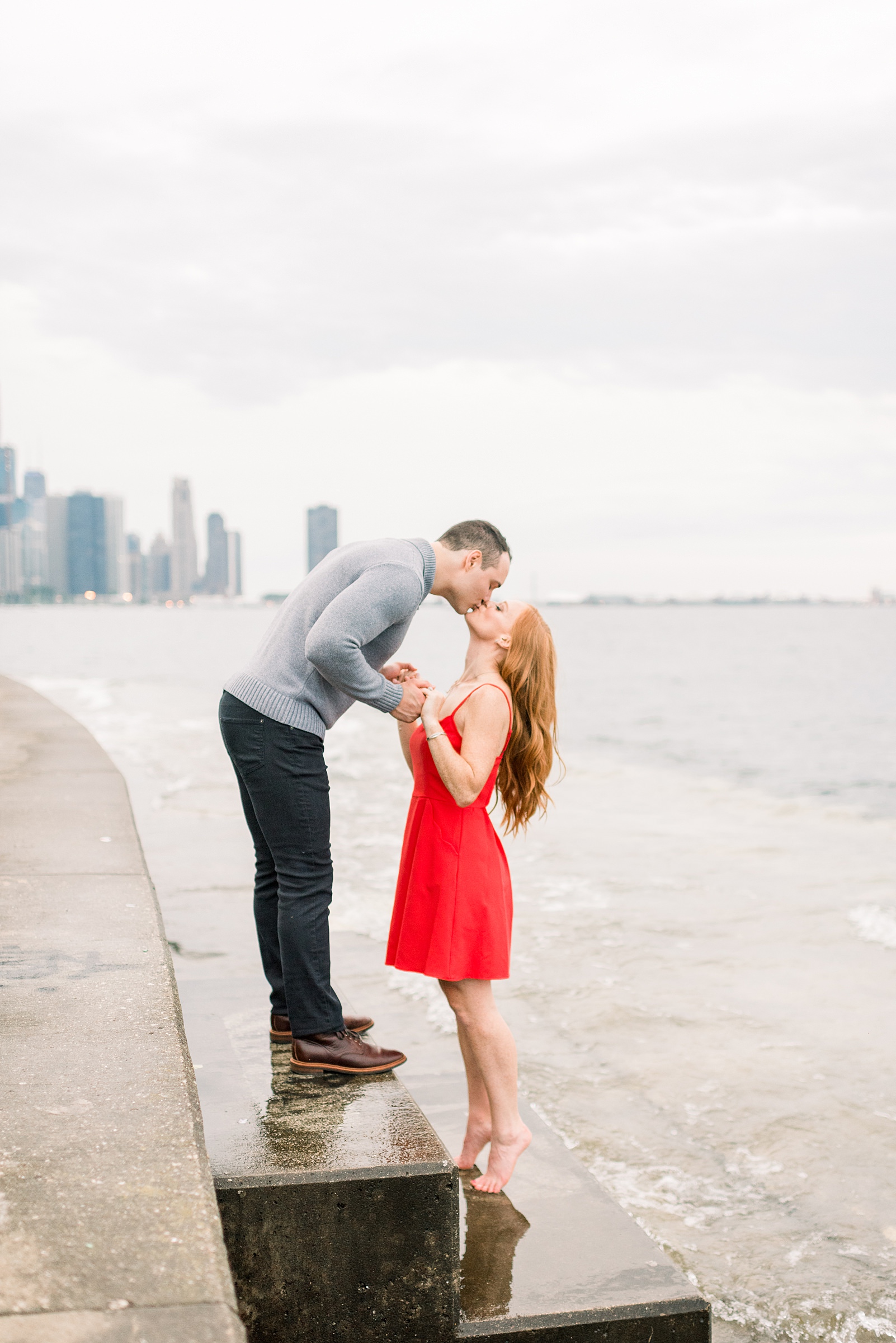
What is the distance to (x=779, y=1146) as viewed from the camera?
498 cm

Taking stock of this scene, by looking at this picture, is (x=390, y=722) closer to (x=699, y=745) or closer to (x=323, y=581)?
(x=699, y=745)

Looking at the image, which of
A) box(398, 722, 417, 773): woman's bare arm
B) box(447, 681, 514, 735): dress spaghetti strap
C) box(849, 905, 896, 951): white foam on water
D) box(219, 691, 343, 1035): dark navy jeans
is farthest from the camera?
box(849, 905, 896, 951): white foam on water

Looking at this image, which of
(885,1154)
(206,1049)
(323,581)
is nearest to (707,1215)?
(885,1154)

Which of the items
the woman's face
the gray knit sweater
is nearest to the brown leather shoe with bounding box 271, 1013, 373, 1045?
the gray knit sweater

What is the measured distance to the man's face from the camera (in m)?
3.59

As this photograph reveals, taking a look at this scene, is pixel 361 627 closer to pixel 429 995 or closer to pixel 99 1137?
pixel 99 1137

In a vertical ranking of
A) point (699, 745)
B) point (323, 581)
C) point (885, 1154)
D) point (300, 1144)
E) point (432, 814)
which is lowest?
point (699, 745)

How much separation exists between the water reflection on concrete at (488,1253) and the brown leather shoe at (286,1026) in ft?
2.02

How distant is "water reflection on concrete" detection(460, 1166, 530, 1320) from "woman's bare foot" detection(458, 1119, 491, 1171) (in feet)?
0.28

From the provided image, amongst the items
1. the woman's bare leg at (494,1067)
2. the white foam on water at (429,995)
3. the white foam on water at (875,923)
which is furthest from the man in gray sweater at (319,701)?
the white foam on water at (875,923)

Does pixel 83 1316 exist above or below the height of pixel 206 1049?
above

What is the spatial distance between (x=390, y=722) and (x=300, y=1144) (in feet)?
78.3

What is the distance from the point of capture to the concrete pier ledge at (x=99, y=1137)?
1913 millimetres

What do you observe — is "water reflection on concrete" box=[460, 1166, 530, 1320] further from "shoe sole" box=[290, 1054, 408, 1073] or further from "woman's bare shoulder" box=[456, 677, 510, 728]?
"woman's bare shoulder" box=[456, 677, 510, 728]
